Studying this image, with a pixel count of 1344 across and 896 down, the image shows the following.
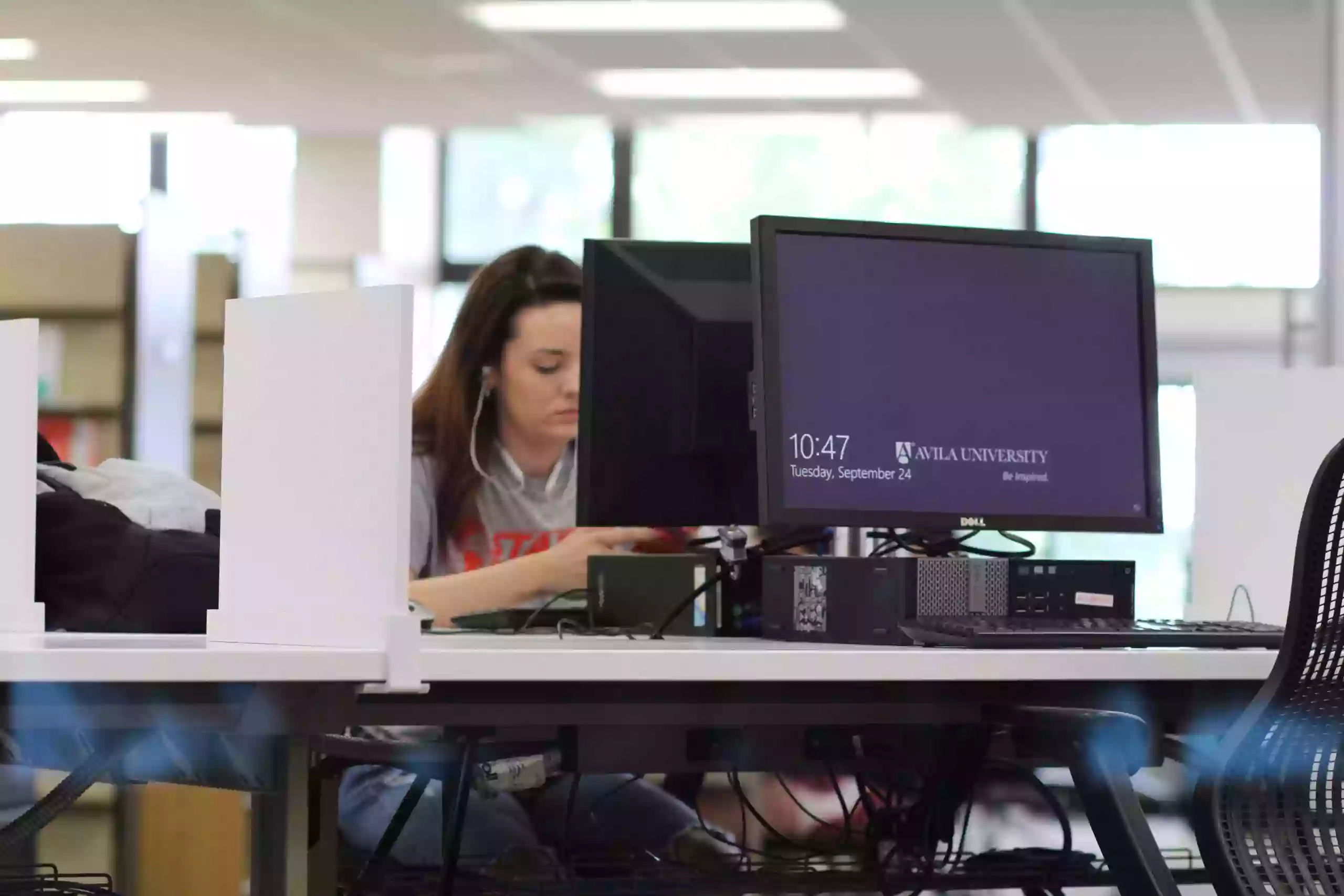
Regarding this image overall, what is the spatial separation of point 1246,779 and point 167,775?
100 centimetres

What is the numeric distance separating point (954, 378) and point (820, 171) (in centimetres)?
521

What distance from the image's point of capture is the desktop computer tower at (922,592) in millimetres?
1522

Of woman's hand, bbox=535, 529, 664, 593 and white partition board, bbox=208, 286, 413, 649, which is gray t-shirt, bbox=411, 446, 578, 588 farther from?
white partition board, bbox=208, 286, 413, 649

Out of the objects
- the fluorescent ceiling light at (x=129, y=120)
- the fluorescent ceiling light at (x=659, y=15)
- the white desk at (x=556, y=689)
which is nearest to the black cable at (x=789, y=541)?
the white desk at (x=556, y=689)

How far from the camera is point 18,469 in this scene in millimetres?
1349

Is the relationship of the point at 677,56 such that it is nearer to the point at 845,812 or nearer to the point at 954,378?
the point at 845,812

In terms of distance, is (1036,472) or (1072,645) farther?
(1036,472)

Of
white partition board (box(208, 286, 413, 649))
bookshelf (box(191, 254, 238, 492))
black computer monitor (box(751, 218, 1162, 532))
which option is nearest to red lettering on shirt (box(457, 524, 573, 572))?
black computer monitor (box(751, 218, 1162, 532))

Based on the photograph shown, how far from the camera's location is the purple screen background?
166 cm

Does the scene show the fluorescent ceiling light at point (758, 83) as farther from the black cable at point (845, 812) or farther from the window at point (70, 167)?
the black cable at point (845, 812)

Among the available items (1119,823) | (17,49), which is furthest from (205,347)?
(1119,823)

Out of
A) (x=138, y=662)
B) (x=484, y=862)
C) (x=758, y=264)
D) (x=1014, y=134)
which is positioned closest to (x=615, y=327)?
(x=758, y=264)

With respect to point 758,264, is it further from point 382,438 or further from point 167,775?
point 167,775

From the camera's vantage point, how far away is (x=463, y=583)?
221 centimetres
